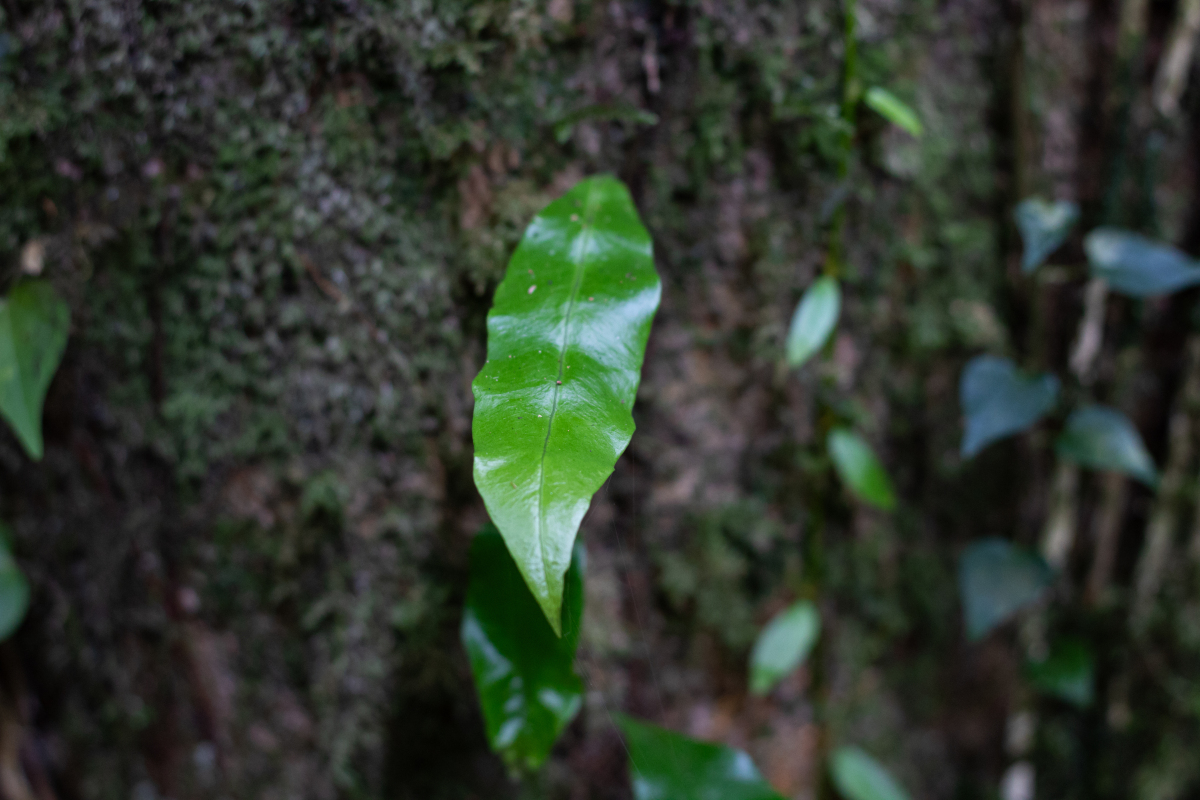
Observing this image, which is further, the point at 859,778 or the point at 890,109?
the point at 859,778

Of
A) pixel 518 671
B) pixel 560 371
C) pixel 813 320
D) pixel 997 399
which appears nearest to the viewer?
pixel 560 371

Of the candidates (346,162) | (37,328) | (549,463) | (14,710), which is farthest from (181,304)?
(14,710)

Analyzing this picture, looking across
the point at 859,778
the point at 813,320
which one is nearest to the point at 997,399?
the point at 813,320

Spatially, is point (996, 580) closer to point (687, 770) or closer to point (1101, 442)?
point (1101, 442)

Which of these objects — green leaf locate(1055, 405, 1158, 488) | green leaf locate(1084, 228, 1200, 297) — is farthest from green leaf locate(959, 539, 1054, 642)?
green leaf locate(1084, 228, 1200, 297)

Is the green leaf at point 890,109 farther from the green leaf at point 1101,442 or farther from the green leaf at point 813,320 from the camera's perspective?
the green leaf at point 1101,442
